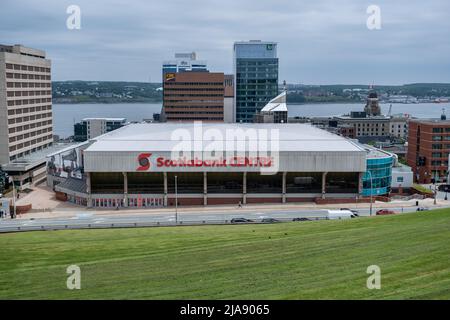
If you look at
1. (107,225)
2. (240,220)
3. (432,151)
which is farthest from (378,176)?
(107,225)

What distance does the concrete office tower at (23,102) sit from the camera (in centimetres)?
7019

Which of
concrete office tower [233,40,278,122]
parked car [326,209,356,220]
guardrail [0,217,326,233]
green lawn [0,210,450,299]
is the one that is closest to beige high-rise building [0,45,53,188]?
guardrail [0,217,326,233]

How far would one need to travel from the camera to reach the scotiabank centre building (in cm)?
5109

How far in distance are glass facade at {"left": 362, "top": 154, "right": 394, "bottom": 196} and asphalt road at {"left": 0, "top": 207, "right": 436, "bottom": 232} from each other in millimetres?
6221

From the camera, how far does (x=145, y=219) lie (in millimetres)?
44281

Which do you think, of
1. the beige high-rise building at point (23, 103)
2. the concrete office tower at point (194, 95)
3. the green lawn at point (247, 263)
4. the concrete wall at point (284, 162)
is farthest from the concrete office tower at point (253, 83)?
the green lawn at point (247, 263)

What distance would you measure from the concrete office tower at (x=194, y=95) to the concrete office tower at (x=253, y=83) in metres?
12.6

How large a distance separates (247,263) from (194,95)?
107 meters

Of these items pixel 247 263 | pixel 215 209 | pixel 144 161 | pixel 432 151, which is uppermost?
pixel 144 161

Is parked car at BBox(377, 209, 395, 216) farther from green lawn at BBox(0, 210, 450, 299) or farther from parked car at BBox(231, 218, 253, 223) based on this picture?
green lawn at BBox(0, 210, 450, 299)

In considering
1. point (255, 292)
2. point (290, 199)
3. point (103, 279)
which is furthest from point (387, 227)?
point (290, 199)

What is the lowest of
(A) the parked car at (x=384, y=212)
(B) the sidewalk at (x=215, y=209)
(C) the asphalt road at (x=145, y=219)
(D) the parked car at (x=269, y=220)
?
(B) the sidewalk at (x=215, y=209)

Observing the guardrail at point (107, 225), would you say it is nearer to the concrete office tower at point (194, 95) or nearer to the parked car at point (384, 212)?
the parked car at point (384, 212)

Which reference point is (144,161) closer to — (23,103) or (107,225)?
(107,225)
